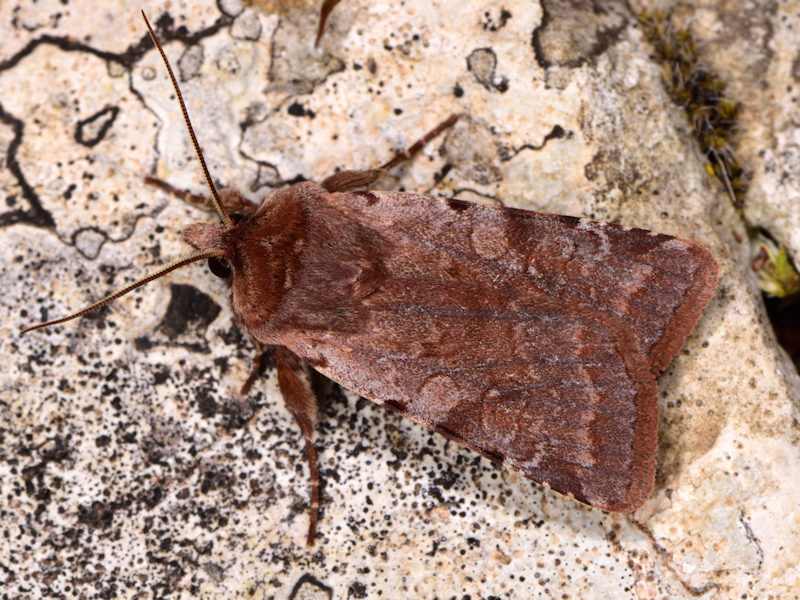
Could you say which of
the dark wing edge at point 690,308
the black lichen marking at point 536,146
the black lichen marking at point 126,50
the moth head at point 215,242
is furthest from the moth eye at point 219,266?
the dark wing edge at point 690,308

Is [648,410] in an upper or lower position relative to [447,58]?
lower

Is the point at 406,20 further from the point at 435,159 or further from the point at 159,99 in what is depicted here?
the point at 159,99

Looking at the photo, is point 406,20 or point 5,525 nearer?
A: point 5,525

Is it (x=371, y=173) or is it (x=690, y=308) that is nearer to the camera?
(x=690, y=308)

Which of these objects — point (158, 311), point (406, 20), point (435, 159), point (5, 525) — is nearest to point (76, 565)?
point (5, 525)

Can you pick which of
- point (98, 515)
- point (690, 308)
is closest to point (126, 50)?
point (98, 515)

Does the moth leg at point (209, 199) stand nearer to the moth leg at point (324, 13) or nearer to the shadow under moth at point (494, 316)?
the shadow under moth at point (494, 316)

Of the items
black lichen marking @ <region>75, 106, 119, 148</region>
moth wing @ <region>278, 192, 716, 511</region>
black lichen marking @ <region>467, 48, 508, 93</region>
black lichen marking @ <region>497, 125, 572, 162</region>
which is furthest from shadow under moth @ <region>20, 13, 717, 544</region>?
black lichen marking @ <region>75, 106, 119, 148</region>

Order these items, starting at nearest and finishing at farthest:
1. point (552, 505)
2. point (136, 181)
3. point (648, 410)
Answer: point (648, 410)
point (552, 505)
point (136, 181)

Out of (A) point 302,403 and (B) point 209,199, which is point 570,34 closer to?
(B) point 209,199
